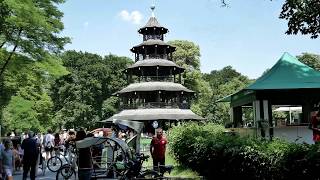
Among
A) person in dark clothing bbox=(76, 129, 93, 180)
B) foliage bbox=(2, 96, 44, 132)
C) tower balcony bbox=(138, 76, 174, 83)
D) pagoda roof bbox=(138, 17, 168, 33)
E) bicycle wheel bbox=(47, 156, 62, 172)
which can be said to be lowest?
bicycle wheel bbox=(47, 156, 62, 172)

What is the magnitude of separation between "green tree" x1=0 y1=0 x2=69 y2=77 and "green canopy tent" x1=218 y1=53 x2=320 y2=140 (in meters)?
10.8

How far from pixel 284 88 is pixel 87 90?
59.2m

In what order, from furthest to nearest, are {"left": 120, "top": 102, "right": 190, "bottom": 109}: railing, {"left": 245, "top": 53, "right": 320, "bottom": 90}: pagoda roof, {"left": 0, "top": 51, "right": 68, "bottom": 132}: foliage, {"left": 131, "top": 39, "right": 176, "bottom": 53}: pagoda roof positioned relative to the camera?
{"left": 131, "top": 39, "right": 176, "bottom": 53}: pagoda roof
{"left": 120, "top": 102, "right": 190, "bottom": 109}: railing
{"left": 0, "top": 51, "right": 68, "bottom": 132}: foliage
{"left": 245, "top": 53, "right": 320, "bottom": 90}: pagoda roof

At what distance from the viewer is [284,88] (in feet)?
71.7

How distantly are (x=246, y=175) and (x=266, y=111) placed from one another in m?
11.1

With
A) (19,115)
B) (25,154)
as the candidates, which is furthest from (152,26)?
(25,154)

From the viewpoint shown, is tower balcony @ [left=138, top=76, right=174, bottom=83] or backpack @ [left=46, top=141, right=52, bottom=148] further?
tower balcony @ [left=138, top=76, right=174, bottom=83]

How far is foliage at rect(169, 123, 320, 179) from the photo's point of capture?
1018 cm

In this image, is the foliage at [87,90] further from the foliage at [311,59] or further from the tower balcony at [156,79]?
the foliage at [311,59]

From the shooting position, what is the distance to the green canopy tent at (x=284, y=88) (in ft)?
73.0

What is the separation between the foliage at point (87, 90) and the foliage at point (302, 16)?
192 feet

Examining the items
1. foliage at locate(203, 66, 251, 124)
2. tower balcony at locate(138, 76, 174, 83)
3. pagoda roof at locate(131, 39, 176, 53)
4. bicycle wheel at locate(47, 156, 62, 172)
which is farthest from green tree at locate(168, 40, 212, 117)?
bicycle wheel at locate(47, 156, 62, 172)

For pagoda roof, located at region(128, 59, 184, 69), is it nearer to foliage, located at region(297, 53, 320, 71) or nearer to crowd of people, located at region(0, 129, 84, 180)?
crowd of people, located at region(0, 129, 84, 180)

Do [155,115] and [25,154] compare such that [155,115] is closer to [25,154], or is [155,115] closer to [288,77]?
[288,77]
